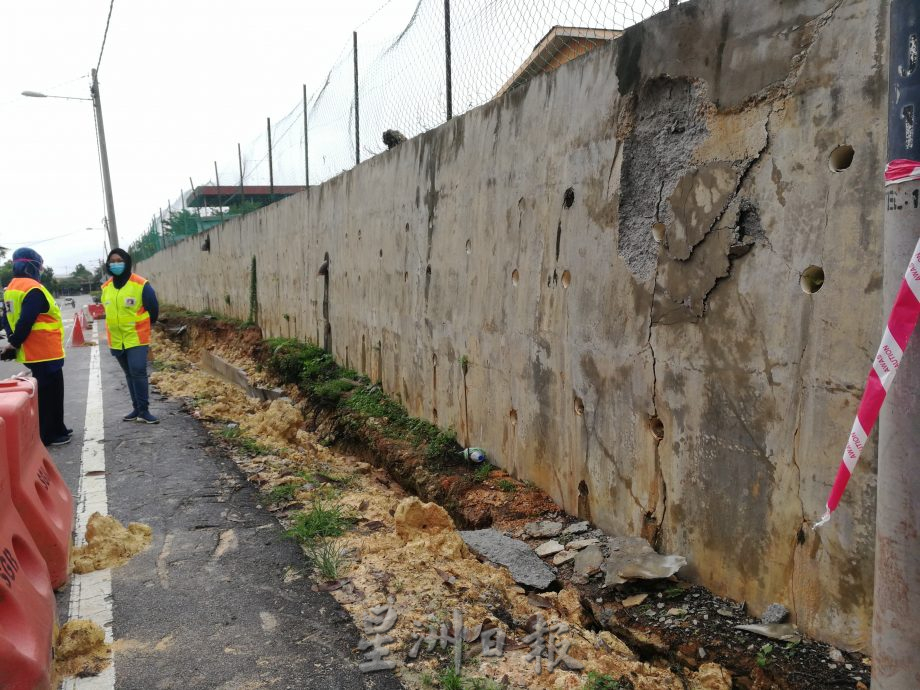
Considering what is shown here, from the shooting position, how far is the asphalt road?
9.17 ft

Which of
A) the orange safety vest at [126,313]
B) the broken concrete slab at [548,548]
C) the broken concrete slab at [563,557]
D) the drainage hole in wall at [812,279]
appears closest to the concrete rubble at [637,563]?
the broken concrete slab at [563,557]

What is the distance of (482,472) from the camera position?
17.4 feet

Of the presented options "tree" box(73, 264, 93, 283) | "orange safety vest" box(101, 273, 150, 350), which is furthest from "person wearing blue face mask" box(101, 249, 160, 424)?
"tree" box(73, 264, 93, 283)

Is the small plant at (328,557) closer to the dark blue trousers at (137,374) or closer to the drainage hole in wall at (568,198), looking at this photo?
the drainage hole in wall at (568,198)

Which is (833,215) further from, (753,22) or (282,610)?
(282,610)

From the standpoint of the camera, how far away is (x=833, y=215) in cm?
267

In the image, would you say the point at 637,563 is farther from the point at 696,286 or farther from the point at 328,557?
the point at 328,557

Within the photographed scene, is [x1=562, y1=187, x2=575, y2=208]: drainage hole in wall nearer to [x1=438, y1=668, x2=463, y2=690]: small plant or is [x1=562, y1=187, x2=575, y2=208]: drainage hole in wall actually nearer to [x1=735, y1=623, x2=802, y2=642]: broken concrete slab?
[x1=735, y1=623, x2=802, y2=642]: broken concrete slab

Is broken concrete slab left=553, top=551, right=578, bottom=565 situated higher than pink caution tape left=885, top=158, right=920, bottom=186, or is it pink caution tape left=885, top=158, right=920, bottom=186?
pink caution tape left=885, top=158, right=920, bottom=186

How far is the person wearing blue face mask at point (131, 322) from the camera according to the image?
24.8ft

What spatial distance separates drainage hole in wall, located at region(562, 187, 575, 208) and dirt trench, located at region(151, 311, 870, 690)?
6.21ft

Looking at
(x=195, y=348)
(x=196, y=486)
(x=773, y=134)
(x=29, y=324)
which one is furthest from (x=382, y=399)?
(x=195, y=348)

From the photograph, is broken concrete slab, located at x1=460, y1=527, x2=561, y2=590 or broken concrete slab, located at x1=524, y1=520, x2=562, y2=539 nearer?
broken concrete slab, located at x1=460, y1=527, x2=561, y2=590

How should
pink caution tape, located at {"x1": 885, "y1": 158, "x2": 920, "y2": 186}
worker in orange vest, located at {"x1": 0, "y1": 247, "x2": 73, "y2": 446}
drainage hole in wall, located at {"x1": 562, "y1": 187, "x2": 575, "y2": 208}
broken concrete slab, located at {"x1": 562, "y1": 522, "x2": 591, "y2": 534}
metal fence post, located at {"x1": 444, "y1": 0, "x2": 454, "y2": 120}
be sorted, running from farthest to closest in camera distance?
worker in orange vest, located at {"x1": 0, "y1": 247, "x2": 73, "y2": 446}
metal fence post, located at {"x1": 444, "y1": 0, "x2": 454, "y2": 120}
drainage hole in wall, located at {"x1": 562, "y1": 187, "x2": 575, "y2": 208}
broken concrete slab, located at {"x1": 562, "y1": 522, "x2": 591, "y2": 534}
pink caution tape, located at {"x1": 885, "y1": 158, "x2": 920, "y2": 186}
